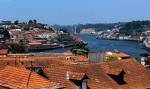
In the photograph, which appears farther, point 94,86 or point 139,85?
point 139,85

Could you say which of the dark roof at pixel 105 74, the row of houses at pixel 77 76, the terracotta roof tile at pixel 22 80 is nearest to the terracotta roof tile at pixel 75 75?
the row of houses at pixel 77 76

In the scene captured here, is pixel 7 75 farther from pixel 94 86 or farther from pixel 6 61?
pixel 6 61

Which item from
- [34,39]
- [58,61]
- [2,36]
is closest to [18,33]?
[34,39]

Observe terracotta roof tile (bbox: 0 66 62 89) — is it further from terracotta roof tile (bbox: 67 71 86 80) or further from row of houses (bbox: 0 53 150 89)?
terracotta roof tile (bbox: 67 71 86 80)

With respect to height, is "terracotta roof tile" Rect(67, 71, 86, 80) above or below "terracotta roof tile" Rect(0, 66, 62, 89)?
below

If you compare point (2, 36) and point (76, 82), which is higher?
point (76, 82)

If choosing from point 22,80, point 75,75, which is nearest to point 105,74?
point 75,75

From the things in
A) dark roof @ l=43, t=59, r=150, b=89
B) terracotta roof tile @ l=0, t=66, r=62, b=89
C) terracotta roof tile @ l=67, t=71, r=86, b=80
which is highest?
terracotta roof tile @ l=0, t=66, r=62, b=89

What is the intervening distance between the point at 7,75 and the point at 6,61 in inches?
356

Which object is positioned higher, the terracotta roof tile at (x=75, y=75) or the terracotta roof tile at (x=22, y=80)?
the terracotta roof tile at (x=22, y=80)

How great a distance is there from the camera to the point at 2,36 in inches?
6511

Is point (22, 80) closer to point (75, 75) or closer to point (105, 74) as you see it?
point (75, 75)

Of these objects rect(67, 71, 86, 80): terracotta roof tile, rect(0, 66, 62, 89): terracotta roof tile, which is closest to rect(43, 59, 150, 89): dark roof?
rect(67, 71, 86, 80): terracotta roof tile

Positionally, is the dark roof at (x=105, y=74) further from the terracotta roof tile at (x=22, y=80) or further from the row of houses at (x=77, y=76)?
the terracotta roof tile at (x=22, y=80)
